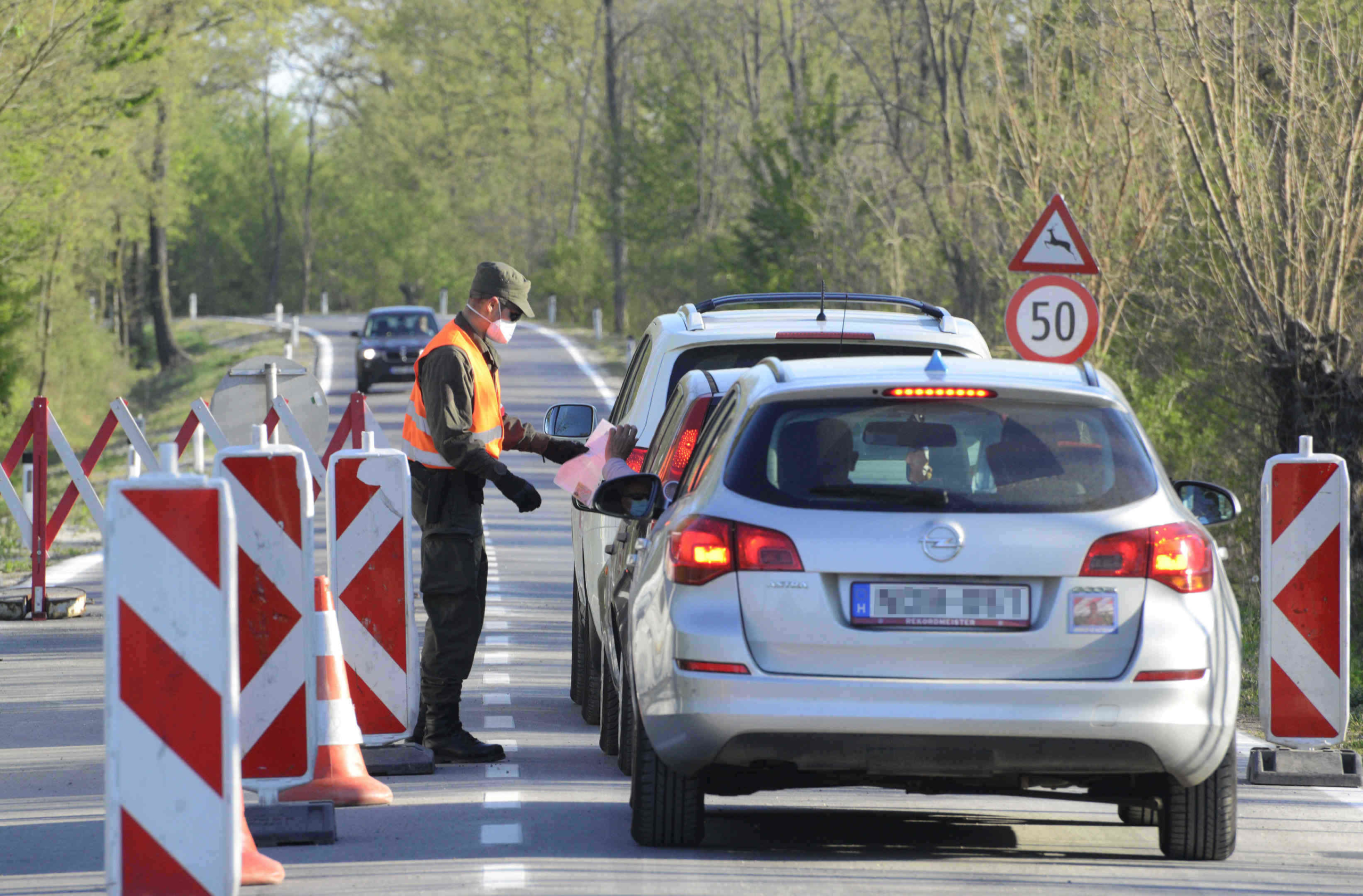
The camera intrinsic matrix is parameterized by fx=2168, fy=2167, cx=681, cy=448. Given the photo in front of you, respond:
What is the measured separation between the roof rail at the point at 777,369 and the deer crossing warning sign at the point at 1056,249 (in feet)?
30.1

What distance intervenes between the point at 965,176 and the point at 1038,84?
431 cm

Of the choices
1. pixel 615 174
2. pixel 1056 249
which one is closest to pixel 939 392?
pixel 1056 249

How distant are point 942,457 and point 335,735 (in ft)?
8.42

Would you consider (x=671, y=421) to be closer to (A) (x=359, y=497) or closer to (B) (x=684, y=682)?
(A) (x=359, y=497)

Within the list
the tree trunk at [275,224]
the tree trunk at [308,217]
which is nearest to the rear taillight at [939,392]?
the tree trunk at [308,217]

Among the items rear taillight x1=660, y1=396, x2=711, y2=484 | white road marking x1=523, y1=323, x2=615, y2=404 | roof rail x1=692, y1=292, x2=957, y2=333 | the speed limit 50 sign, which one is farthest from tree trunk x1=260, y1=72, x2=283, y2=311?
rear taillight x1=660, y1=396, x2=711, y2=484

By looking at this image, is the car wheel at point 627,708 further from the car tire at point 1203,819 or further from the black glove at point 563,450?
the black glove at point 563,450

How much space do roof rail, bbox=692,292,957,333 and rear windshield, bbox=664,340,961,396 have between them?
316 mm

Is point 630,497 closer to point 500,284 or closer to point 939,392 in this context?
point 939,392

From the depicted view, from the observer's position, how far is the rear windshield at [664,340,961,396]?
9195mm

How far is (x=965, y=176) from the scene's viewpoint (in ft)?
83.3

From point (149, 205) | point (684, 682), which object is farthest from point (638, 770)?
point (149, 205)

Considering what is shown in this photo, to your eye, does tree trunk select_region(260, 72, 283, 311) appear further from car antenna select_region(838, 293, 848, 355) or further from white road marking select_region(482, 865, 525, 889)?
white road marking select_region(482, 865, 525, 889)

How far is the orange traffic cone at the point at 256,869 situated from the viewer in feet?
20.5
